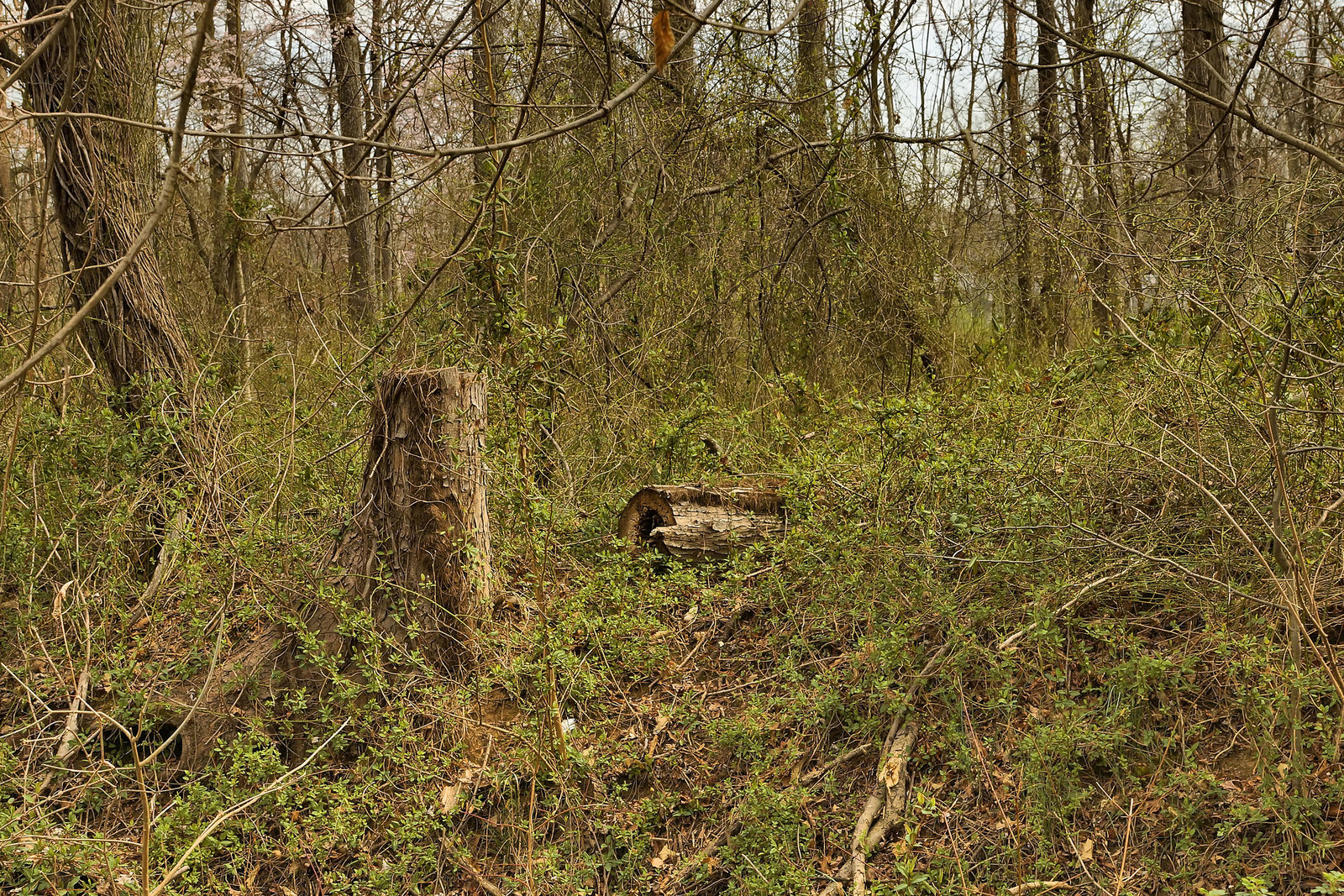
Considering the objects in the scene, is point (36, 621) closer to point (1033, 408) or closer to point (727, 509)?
point (727, 509)

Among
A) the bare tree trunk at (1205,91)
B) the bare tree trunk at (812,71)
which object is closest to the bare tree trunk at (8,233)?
the bare tree trunk at (812,71)

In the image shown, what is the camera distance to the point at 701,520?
4.62m

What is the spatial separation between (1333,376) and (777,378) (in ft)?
11.0

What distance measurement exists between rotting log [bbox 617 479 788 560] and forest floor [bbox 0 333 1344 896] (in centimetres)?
12

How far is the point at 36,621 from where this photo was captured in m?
4.27

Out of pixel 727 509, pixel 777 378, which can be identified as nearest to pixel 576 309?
pixel 777 378

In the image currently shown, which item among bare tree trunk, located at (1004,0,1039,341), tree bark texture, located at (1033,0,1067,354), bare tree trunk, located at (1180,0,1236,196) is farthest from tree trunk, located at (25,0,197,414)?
bare tree trunk, located at (1180,0,1236,196)

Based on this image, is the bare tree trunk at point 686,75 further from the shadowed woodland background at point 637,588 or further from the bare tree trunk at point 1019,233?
the bare tree trunk at point 1019,233

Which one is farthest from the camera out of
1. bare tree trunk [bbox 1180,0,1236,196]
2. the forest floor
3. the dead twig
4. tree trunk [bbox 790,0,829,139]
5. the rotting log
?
tree trunk [bbox 790,0,829,139]

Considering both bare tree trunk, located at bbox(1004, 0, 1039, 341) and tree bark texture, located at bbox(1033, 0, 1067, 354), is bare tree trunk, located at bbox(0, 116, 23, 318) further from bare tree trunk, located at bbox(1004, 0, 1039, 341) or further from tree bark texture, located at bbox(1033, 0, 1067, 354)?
tree bark texture, located at bbox(1033, 0, 1067, 354)

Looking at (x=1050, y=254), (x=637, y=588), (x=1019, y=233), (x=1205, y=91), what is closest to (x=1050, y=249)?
(x=1050, y=254)

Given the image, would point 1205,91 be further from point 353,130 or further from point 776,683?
point 353,130

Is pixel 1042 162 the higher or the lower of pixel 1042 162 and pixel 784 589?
the higher

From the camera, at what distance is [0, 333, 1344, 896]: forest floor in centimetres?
298
